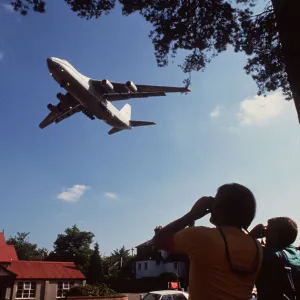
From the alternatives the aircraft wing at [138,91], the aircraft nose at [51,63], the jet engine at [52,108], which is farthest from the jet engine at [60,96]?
the aircraft nose at [51,63]

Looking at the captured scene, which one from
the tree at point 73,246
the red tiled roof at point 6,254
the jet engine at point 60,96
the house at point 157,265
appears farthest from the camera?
the tree at point 73,246

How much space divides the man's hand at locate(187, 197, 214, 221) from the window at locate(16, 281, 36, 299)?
35.1 meters

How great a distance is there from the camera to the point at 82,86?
21.5 metres

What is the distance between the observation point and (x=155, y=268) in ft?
164

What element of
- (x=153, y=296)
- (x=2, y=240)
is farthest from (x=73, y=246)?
(x=153, y=296)

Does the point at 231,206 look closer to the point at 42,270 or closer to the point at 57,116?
the point at 57,116

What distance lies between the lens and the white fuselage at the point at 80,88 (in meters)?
20.8

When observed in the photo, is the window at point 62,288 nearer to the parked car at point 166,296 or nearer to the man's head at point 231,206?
the parked car at point 166,296

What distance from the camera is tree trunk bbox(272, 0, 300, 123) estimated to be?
13.4ft

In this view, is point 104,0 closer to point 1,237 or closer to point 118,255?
point 1,237

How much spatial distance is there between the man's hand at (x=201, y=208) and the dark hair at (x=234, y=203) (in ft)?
0.21

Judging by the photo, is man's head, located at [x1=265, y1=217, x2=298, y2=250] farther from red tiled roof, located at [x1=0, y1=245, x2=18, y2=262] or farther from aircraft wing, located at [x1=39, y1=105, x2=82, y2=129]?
red tiled roof, located at [x1=0, y1=245, x2=18, y2=262]

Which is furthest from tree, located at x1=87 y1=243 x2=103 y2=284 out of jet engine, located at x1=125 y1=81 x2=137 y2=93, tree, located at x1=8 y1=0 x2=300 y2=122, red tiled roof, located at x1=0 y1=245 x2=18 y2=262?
tree, located at x1=8 y1=0 x2=300 y2=122

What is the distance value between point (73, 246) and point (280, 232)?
214 ft
